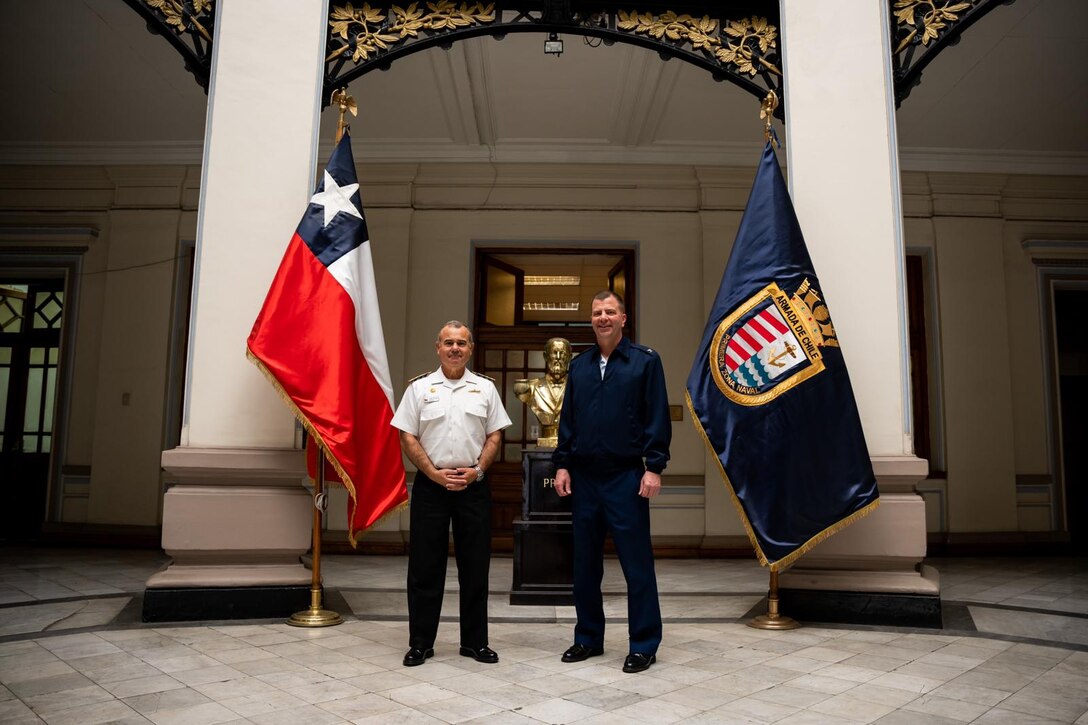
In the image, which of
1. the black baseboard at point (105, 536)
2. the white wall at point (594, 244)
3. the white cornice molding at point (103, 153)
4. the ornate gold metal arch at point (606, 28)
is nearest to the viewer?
the ornate gold metal arch at point (606, 28)

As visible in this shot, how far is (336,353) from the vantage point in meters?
3.72

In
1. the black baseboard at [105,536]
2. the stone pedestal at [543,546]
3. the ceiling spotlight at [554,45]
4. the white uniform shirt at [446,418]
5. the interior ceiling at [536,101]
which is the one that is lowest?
the black baseboard at [105,536]

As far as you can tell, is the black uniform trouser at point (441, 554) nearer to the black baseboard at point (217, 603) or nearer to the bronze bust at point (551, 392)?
the black baseboard at point (217, 603)

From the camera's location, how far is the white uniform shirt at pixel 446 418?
3143 mm

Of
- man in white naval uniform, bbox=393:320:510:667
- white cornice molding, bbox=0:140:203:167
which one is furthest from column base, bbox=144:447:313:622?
white cornice molding, bbox=0:140:203:167

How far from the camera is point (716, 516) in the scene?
286 inches

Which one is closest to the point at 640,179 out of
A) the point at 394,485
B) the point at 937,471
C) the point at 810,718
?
the point at 937,471

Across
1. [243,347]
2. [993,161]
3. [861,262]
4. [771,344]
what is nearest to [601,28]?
[861,262]

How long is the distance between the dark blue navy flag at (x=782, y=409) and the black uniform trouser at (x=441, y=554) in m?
1.33

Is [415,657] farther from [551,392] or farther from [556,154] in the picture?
[556,154]

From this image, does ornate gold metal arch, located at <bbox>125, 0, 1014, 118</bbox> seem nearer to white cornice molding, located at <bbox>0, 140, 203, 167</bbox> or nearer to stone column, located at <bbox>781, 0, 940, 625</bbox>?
stone column, located at <bbox>781, 0, 940, 625</bbox>

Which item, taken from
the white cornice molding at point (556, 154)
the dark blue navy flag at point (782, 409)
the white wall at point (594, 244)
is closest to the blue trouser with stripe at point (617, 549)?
the dark blue navy flag at point (782, 409)

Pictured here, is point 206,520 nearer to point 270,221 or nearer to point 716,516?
point 270,221

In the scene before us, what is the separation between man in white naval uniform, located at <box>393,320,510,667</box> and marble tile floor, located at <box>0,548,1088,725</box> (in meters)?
0.17
